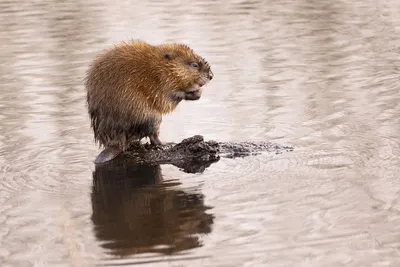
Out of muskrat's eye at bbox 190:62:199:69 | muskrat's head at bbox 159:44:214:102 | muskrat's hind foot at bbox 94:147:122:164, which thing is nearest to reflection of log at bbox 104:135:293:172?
muskrat's hind foot at bbox 94:147:122:164

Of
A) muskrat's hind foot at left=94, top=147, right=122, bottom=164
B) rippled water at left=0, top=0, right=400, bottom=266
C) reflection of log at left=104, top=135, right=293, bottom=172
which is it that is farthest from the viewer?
muskrat's hind foot at left=94, top=147, right=122, bottom=164

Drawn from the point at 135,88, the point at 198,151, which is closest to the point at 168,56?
the point at 135,88

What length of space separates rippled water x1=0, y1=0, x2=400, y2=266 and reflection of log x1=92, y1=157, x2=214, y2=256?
16 millimetres

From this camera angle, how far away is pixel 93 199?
313 inches

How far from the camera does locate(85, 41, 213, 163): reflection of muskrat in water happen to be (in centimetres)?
904

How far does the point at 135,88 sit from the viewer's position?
29.8ft

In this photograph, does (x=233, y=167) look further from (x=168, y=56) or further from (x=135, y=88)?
(x=168, y=56)

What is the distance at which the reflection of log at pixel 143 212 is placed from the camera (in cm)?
673

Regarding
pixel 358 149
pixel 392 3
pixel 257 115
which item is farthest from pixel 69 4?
pixel 358 149

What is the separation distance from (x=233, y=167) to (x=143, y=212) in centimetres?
126

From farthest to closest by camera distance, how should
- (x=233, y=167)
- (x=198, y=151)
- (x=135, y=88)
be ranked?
(x=135, y=88), (x=198, y=151), (x=233, y=167)

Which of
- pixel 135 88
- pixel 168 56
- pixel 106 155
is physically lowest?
pixel 106 155

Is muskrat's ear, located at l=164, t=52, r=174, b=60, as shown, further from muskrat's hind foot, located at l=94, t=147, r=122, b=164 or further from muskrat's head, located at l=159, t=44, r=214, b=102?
muskrat's hind foot, located at l=94, t=147, r=122, b=164

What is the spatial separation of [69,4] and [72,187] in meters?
13.6
